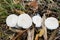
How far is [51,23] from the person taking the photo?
1.21m

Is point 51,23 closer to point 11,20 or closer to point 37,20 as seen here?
point 37,20

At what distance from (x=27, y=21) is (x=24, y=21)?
0.02 m

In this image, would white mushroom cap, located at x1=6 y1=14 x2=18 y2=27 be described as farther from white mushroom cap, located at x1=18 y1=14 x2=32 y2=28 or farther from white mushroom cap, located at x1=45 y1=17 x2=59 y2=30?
white mushroom cap, located at x1=45 y1=17 x2=59 y2=30

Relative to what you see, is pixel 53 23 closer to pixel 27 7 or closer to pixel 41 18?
pixel 41 18

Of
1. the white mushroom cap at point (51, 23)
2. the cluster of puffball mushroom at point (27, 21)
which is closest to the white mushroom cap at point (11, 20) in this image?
the cluster of puffball mushroom at point (27, 21)

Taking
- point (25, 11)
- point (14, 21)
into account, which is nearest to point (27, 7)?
point (25, 11)

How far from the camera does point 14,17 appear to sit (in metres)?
1.23

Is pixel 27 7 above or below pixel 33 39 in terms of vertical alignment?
above

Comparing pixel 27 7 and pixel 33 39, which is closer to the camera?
pixel 33 39

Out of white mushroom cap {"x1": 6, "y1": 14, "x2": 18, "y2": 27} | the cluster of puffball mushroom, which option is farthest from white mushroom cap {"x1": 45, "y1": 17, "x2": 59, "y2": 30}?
white mushroom cap {"x1": 6, "y1": 14, "x2": 18, "y2": 27}

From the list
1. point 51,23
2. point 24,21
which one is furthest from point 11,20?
point 51,23

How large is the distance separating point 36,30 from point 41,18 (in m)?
0.08

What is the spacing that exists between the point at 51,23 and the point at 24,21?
0.14m

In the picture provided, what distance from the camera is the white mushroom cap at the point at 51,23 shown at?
120cm
